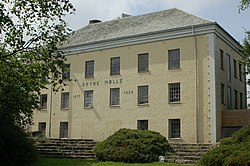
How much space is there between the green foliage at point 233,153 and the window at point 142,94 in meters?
12.3

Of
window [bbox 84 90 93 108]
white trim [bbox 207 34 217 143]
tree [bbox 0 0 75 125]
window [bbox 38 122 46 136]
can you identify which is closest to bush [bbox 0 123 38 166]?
tree [bbox 0 0 75 125]

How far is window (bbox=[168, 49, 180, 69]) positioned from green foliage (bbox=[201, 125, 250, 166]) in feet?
37.7

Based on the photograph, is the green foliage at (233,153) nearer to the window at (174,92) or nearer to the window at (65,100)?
the window at (174,92)

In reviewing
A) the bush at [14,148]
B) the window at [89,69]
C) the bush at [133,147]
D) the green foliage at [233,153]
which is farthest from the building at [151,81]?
the bush at [14,148]

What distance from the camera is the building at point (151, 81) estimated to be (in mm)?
29188

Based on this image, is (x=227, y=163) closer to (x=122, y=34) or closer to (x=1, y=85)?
(x=1, y=85)

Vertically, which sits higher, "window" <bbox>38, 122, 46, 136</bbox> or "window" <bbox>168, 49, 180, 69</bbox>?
"window" <bbox>168, 49, 180, 69</bbox>

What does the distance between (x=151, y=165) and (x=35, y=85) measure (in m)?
6.93

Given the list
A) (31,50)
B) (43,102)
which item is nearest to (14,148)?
(31,50)

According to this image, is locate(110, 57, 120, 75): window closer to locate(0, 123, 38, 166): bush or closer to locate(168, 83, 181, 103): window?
locate(168, 83, 181, 103): window

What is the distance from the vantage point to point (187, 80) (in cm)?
2975

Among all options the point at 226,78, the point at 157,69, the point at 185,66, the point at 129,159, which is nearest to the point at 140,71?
the point at 157,69

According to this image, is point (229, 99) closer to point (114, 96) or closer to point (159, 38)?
point (159, 38)

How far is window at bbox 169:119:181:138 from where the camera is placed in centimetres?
2972
